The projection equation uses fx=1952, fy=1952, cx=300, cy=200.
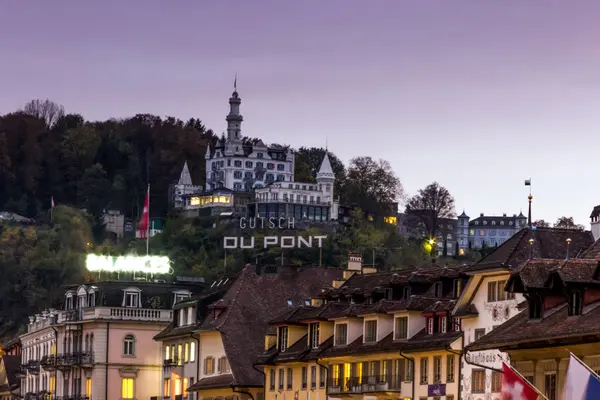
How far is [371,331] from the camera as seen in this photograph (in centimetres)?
9156

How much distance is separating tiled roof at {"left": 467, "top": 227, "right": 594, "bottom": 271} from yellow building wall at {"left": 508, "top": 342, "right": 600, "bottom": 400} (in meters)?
17.6

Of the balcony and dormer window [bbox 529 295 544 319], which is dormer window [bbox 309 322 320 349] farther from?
the balcony

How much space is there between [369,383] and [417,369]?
4249mm

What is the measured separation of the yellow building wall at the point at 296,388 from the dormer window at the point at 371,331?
207 inches

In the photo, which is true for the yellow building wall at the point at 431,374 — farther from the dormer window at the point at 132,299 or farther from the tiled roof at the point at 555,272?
the dormer window at the point at 132,299

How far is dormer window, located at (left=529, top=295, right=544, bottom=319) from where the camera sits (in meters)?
53.5

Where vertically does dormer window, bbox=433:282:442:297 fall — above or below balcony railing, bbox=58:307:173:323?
above

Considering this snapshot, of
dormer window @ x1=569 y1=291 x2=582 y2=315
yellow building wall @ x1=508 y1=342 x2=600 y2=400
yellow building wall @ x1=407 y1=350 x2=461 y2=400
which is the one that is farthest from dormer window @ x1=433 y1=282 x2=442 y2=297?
dormer window @ x1=569 y1=291 x2=582 y2=315

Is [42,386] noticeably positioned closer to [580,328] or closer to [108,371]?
[108,371]

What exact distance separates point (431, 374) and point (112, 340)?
50.7m

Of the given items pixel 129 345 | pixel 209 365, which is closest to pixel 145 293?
pixel 129 345

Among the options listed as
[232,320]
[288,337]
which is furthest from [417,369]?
[232,320]

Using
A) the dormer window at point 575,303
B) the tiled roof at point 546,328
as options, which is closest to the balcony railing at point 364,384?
the tiled roof at point 546,328

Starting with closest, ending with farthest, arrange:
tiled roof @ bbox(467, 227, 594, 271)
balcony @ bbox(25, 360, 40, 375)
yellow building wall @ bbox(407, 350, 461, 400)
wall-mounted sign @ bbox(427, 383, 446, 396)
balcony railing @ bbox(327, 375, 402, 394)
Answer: tiled roof @ bbox(467, 227, 594, 271) → yellow building wall @ bbox(407, 350, 461, 400) → wall-mounted sign @ bbox(427, 383, 446, 396) → balcony railing @ bbox(327, 375, 402, 394) → balcony @ bbox(25, 360, 40, 375)
